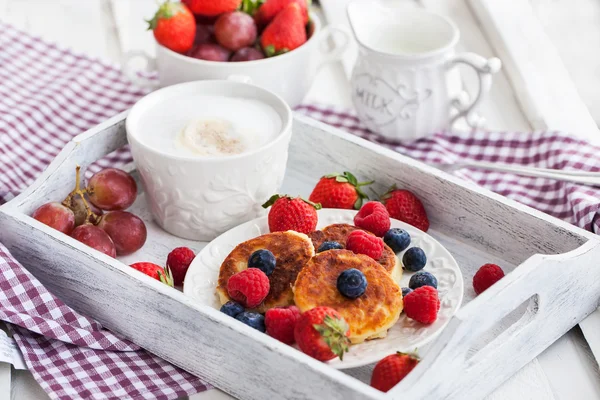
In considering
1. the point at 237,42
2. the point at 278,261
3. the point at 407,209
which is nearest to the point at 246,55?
the point at 237,42

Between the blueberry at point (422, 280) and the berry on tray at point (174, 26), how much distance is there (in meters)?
0.81

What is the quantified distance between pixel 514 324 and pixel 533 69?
1.02m

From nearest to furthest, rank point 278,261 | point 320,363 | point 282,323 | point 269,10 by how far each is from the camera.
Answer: point 320,363 < point 282,323 < point 278,261 < point 269,10

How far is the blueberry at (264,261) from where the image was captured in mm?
1330

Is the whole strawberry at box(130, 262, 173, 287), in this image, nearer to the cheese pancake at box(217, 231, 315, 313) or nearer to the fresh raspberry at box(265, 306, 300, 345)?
the cheese pancake at box(217, 231, 315, 313)

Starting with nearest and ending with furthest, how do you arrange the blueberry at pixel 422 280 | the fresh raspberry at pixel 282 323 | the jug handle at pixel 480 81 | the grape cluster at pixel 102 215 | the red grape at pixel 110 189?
the fresh raspberry at pixel 282 323, the blueberry at pixel 422 280, the grape cluster at pixel 102 215, the red grape at pixel 110 189, the jug handle at pixel 480 81

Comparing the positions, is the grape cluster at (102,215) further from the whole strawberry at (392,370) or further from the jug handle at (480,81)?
the jug handle at (480,81)

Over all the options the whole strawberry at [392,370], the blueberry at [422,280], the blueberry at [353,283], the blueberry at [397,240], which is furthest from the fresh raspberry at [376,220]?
the whole strawberry at [392,370]

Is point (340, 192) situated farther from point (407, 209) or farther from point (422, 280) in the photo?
point (422, 280)

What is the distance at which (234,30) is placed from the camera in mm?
1871

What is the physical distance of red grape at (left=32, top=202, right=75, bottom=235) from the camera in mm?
1470

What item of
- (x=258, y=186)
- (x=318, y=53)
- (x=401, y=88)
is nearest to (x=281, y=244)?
(x=258, y=186)

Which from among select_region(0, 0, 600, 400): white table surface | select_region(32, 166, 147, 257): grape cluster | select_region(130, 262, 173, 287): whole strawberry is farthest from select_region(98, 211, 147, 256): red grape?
select_region(0, 0, 600, 400): white table surface

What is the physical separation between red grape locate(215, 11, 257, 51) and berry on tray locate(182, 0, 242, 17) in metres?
0.02
